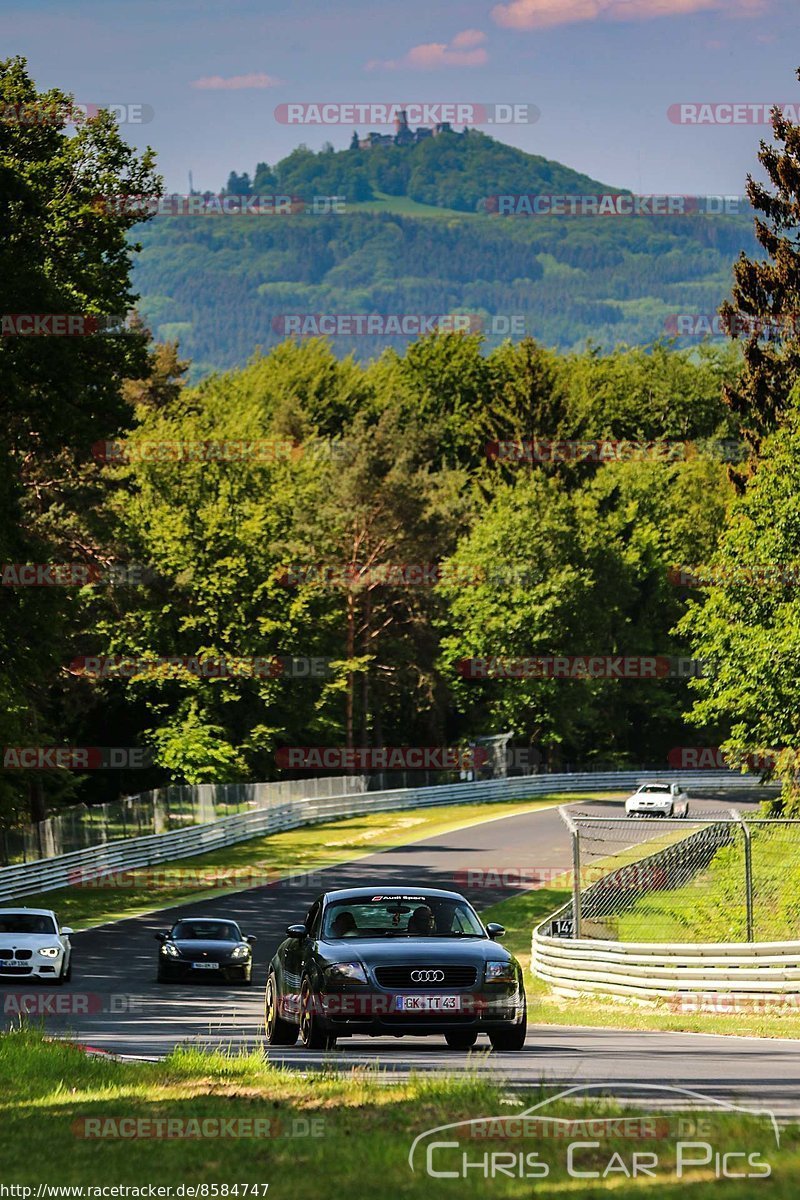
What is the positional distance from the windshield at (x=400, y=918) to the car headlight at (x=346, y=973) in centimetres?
78

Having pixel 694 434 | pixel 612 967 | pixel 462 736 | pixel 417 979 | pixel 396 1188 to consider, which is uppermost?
pixel 694 434

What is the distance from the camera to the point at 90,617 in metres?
64.7

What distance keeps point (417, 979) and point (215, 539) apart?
6220 centimetres

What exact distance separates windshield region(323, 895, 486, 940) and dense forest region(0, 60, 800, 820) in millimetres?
23251

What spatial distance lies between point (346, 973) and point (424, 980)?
62 cm

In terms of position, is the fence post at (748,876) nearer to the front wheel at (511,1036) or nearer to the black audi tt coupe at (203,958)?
the front wheel at (511,1036)

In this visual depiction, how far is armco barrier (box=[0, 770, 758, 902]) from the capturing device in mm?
43969

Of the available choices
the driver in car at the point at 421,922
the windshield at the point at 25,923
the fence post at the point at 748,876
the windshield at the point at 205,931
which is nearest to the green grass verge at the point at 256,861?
the windshield at the point at 205,931

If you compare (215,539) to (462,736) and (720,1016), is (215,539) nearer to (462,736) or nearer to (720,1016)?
(462,736)

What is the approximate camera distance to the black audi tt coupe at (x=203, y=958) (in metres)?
28.9

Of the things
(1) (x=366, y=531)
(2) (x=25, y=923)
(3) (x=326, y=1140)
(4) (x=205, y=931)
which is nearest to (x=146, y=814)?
(4) (x=205, y=931)

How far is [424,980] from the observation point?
1340cm

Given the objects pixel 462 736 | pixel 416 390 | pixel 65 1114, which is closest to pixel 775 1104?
pixel 65 1114

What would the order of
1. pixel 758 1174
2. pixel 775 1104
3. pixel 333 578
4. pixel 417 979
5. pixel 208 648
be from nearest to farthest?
pixel 758 1174, pixel 775 1104, pixel 417 979, pixel 208 648, pixel 333 578
